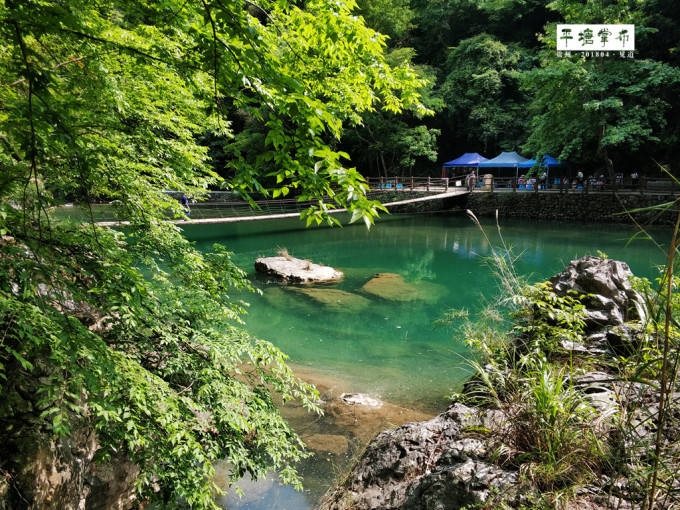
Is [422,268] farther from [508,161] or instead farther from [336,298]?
[508,161]

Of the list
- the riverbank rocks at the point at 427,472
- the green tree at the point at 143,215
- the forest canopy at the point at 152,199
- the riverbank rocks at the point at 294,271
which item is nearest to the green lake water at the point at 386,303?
the riverbank rocks at the point at 294,271

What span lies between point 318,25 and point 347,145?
2300 centimetres

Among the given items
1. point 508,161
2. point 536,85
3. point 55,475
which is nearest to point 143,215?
point 55,475

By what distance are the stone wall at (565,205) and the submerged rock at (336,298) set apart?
10.7 meters

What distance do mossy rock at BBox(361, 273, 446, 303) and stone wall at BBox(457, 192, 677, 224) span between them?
29.4 ft

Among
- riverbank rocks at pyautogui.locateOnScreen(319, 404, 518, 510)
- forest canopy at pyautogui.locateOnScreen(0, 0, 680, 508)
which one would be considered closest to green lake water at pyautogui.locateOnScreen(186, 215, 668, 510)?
riverbank rocks at pyautogui.locateOnScreen(319, 404, 518, 510)

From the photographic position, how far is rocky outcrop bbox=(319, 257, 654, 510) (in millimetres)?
1754

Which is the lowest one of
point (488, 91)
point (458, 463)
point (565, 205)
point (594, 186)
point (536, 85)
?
point (458, 463)

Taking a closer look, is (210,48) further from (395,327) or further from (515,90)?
(515,90)

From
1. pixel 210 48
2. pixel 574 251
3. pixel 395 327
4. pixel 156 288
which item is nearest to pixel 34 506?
pixel 156 288

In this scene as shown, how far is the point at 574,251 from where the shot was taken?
1191 centimetres

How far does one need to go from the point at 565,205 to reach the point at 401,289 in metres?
12.5

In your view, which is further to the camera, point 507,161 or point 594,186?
point 507,161

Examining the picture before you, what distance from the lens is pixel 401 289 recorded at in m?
9.16
